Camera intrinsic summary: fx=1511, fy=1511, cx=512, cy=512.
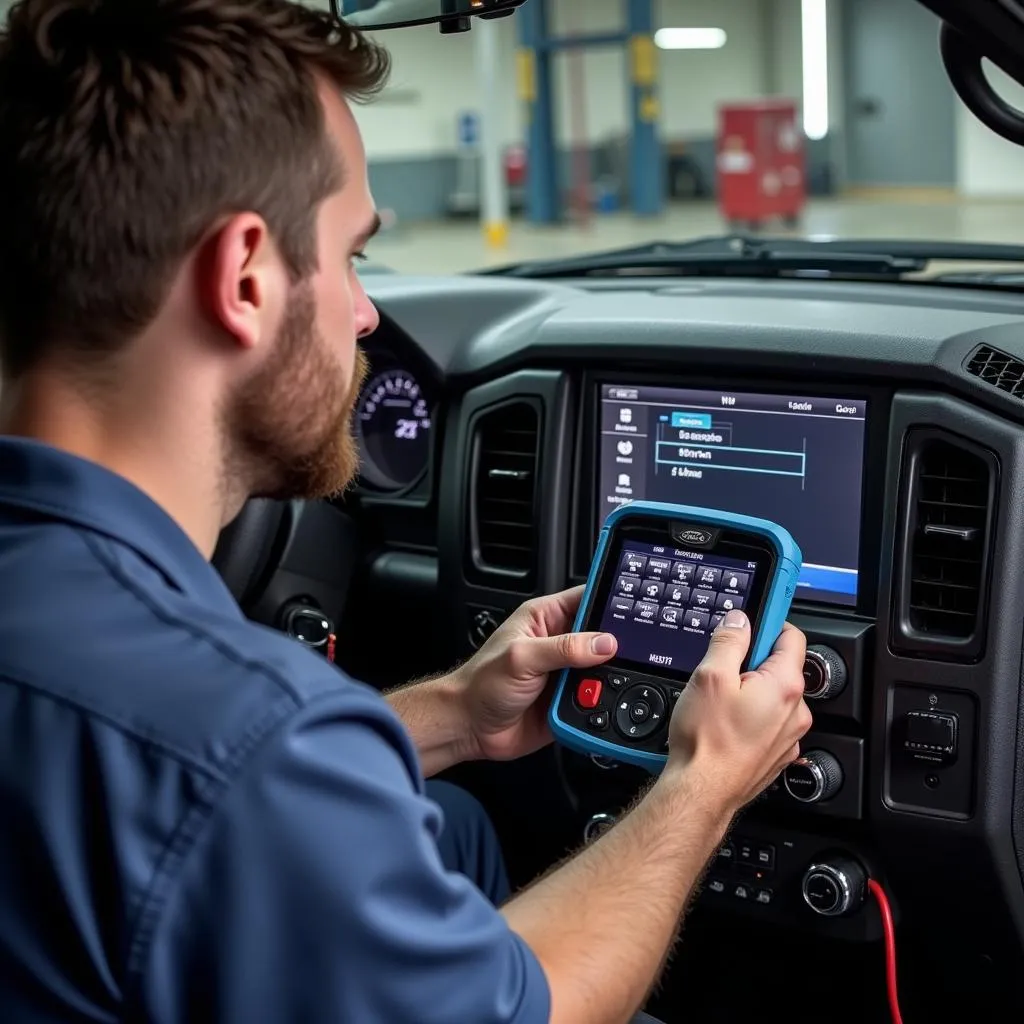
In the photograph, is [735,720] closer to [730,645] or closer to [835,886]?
[730,645]

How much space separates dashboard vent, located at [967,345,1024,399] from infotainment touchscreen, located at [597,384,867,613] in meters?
0.17

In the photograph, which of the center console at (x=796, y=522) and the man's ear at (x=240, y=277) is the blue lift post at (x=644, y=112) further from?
the man's ear at (x=240, y=277)

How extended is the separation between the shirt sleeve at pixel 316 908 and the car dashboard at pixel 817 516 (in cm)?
88

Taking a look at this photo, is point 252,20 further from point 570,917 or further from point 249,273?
point 570,917

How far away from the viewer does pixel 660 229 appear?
1677 centimetres

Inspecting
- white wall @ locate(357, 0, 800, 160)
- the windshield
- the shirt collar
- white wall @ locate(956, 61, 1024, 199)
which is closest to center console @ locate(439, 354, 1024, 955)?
the shirt collar

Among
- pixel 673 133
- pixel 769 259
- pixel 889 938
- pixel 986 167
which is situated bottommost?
pixel 889 938

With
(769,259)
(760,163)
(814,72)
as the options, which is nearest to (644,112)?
(760,163)

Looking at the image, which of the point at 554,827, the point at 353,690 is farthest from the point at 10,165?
the point at 554,827

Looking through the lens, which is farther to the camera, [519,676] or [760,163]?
[760,163]

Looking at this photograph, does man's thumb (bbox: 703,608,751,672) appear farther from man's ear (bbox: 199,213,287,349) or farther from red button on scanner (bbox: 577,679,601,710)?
man's ear (bbox: 199,213,287,349)

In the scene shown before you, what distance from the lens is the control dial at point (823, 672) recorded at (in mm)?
2105

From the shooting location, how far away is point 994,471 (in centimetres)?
198

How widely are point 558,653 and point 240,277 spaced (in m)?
0.70
